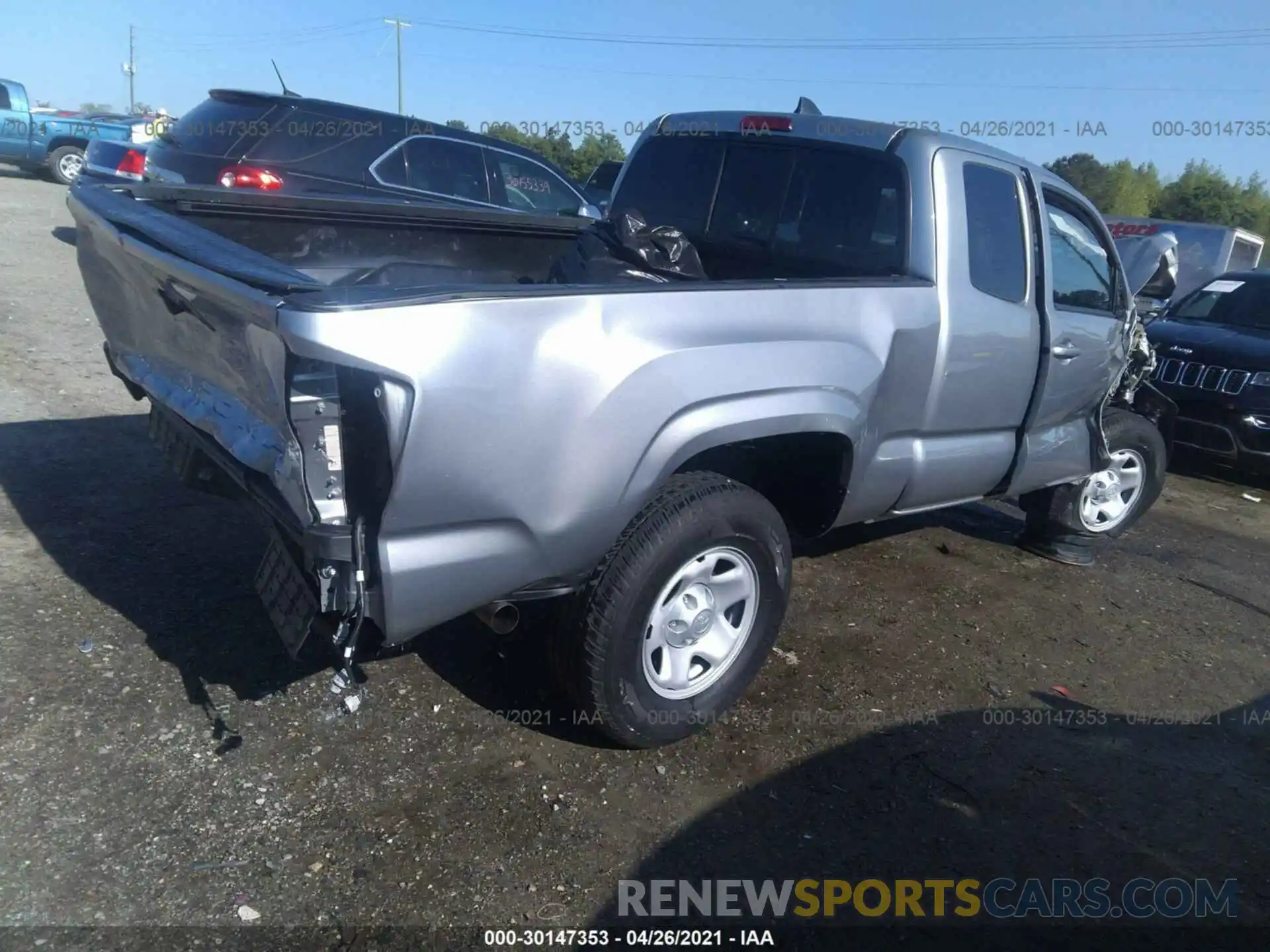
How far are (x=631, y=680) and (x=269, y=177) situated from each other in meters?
6.39

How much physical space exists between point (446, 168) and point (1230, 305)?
6.61 m

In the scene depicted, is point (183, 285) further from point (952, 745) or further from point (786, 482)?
point (952, 745)

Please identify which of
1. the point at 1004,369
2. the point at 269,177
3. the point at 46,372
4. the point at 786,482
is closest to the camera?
the point at 786,482

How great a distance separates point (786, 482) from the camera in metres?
3.72

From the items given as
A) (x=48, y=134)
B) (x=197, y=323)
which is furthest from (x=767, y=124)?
(x=48, y=134)

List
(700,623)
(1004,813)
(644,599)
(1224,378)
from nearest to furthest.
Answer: (644,599) → (1004,813) → (700,623) → (1224,378)

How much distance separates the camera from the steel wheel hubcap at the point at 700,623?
10.3 feet

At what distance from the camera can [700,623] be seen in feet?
10.7

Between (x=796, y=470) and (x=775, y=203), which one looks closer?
(x=796, y=470)

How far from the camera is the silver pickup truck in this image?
239 centimetres

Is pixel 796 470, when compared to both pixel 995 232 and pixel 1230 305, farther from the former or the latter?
pixel 1230 305

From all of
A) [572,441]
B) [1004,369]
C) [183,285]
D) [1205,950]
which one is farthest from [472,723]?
[1004,369]

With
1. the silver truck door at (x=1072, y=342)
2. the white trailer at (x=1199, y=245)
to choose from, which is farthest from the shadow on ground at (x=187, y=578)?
the white trailer at (x=1199, y=245)

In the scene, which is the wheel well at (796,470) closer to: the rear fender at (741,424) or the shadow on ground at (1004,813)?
the rear fender at (741,424)
